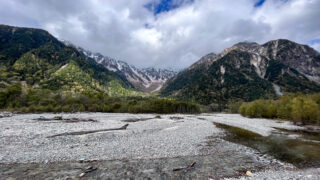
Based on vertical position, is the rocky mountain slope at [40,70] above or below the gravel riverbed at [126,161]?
above

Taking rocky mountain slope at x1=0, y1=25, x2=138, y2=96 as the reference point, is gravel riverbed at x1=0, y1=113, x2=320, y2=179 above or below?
below

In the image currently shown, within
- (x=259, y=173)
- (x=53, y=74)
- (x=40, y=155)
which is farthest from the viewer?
(x=53, y=74)

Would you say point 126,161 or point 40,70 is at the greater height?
point 40,70

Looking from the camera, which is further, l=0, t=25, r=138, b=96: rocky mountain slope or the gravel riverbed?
l=0, t=25, r=138, b=96: rocky mountain slope

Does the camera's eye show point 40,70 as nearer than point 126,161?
No

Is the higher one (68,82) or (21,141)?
(68,82)

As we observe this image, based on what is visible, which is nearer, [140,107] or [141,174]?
[141,174]

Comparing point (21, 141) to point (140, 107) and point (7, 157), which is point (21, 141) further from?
point (140, 107)

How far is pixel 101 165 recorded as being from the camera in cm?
1007

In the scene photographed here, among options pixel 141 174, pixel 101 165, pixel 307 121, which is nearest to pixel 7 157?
pixel 101 165

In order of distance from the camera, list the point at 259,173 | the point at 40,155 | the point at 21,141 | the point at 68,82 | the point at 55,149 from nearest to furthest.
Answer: the point at 259,173, the point at 40,155, the point at 55,149, the point at 21,141, the point at 68,82

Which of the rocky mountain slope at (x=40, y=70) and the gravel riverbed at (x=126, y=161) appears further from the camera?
the rocky mountain slope at (x=40, y=70)

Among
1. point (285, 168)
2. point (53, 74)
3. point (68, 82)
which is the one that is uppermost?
point (53, 74)

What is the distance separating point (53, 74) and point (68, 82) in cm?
2655
